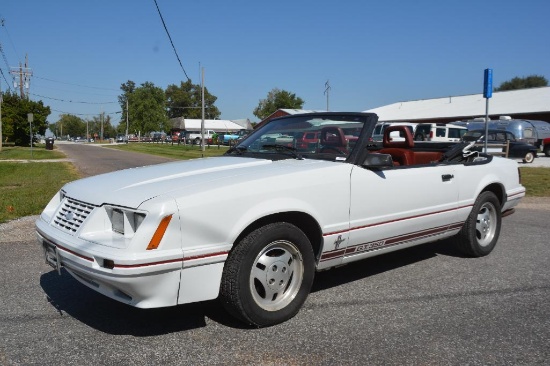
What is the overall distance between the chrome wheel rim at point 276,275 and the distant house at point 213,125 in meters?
71.8

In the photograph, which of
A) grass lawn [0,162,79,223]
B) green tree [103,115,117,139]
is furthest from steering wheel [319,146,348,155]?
green tree [103,115,117,139]

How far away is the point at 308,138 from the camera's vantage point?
4.46m

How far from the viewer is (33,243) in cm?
596

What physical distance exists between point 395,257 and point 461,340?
7.28 feet

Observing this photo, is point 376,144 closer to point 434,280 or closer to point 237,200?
point 434,280

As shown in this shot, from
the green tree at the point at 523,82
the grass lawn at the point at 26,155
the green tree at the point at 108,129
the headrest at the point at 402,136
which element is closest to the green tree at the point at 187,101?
the green tree at the point at 108,129

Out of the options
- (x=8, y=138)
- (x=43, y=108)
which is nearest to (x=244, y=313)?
(x=8, y=138)

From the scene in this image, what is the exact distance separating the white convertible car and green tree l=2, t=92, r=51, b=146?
46919 millimetres

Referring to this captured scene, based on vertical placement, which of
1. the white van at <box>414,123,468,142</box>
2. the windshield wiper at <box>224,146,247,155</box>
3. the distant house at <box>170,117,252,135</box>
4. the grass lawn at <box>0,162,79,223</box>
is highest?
the distant house at <box>170,117,252,135</box>

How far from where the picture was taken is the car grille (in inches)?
129

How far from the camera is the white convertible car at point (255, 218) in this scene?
9.62 ft

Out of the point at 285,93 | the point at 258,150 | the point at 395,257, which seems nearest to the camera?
the point at 258,150

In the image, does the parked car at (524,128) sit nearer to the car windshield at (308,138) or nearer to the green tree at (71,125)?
the car windshield at (308,138)

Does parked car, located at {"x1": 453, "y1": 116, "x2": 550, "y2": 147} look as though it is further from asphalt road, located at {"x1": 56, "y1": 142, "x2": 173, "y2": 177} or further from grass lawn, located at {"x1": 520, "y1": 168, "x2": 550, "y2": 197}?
asphalt road, located at {"x1": 56, "y1": 142, "x2": 173, "y2": 177}
